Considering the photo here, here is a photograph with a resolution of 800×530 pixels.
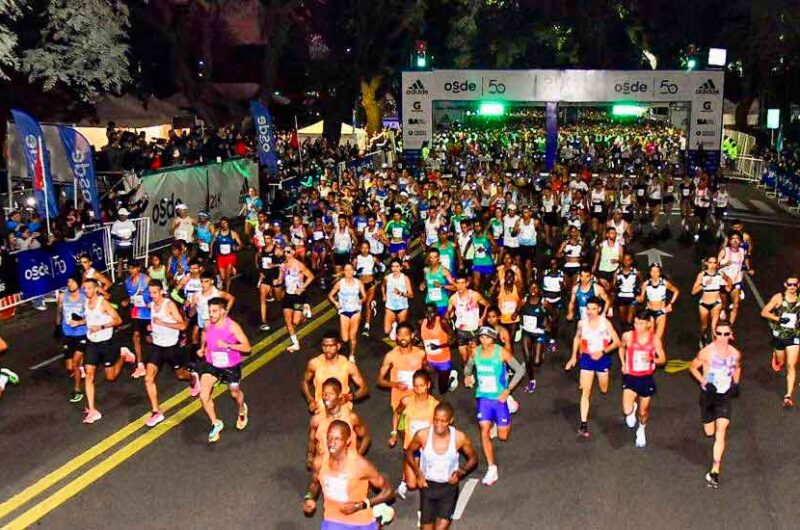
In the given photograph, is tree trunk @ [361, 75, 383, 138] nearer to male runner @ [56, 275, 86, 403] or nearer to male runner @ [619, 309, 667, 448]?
male runner @ [56, 275, 86, 403]

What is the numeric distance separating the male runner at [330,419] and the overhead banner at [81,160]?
13.4m

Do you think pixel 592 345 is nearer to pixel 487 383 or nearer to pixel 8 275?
pixel 487 383

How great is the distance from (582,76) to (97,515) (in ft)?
91.2

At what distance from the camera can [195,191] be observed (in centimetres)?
2531

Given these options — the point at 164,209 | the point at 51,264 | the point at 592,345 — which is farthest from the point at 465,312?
the point at 164,209

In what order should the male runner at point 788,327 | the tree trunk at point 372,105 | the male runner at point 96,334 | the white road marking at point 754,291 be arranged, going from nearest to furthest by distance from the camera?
the male runner at point 96,334
the male runner at point 788,327
the white road marking at point 754,291
the tree trunk at point 372,105

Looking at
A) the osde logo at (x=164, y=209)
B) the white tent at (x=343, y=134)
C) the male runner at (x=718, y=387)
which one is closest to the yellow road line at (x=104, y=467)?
the male runner at (x=718, y=387)

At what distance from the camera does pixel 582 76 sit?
33.2m

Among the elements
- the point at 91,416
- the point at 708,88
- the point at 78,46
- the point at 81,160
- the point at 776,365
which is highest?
the point at 78,46

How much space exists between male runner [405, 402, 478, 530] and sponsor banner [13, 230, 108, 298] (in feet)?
38.7

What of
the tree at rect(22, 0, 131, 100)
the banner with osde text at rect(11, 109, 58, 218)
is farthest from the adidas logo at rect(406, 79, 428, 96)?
the banner with osde text at rect(11, 109, 58, 218)

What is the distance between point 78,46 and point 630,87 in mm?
18536

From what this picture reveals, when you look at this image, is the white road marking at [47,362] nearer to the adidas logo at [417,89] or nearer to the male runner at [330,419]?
the male runner at [330,419]

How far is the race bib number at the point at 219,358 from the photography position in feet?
33.4
